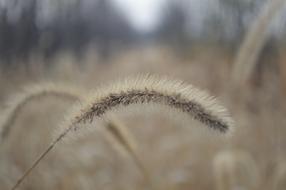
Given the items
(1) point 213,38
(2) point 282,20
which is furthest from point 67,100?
(1) point 213,38

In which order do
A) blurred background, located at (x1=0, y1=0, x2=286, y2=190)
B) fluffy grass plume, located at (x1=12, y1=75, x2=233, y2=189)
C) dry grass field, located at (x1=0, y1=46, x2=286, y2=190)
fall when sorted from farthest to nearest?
blurred background, located at (x1=0, y1=0, x2=286, y2=190) → dry grass field, located at (x1=0, y1=46, x2=286, y2=190) → fluffy grass plume, located at (x1=12, y1=75, x2=233, y2=189)

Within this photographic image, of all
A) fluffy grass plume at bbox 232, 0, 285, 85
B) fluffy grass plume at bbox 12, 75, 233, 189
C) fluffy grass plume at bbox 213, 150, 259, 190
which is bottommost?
fluffy grass plume at bbox 12, 75, 233, 189

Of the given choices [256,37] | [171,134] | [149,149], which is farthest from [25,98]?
[171,134]

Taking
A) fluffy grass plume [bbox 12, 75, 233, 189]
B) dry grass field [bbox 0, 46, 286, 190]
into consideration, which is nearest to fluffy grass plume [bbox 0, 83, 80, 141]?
dry grass field [bbox 0, 46, 286, 190]

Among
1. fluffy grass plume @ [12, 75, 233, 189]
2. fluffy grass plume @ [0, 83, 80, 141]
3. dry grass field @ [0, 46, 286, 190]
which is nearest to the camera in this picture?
fluffy grass plume @ [12, 75, 233, 189]

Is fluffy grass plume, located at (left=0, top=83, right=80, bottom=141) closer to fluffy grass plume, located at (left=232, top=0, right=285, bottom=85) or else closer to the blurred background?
the blurred background

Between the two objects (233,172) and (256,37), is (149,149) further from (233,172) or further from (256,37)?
(256,37)

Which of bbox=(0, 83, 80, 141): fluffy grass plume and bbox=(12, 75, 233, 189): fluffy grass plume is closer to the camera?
bbox=(12, 75, 233, 189): fluffy grass plume
